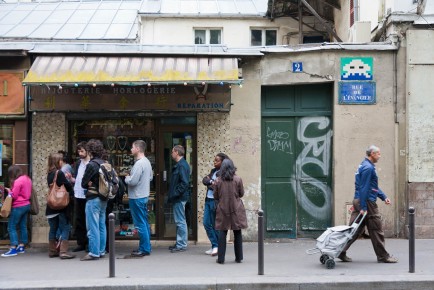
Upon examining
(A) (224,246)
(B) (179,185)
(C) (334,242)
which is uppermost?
(B) (179,185)

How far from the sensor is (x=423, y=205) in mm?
10711

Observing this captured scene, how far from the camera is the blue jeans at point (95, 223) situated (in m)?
9.21

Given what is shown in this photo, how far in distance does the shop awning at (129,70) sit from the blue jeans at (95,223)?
2137 millimetres

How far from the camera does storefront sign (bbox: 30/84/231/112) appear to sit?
10781 mm

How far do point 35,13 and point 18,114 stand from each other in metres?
8.41

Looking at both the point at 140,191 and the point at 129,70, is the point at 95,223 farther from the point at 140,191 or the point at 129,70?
the point at 129,70

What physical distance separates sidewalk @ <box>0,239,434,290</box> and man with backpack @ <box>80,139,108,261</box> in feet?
0.90

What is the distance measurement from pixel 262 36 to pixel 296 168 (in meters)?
8.76

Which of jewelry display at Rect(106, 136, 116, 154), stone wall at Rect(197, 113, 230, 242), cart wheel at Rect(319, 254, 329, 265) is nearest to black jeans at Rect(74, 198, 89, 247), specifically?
jewelry display at Rect(106, 136, 116, 154)

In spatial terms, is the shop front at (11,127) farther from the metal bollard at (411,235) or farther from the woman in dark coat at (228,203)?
the metal bollard at (411,235)

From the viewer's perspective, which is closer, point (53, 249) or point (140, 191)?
point (140, 191)

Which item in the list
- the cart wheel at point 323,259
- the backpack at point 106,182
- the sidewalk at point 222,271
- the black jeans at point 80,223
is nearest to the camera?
the sidewalk at point 222,271

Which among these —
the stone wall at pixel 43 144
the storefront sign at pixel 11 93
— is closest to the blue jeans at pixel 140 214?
the stone wall at pixel 43 144

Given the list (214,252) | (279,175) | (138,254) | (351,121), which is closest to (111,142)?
(138,254)
